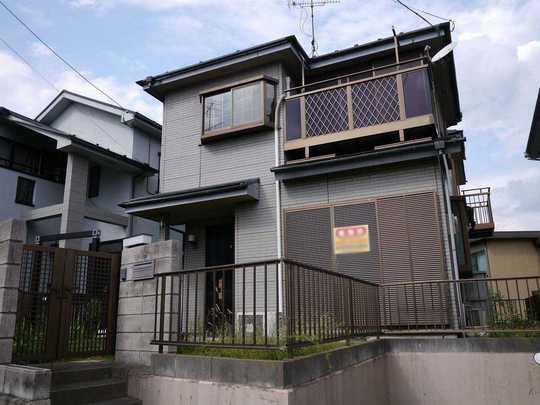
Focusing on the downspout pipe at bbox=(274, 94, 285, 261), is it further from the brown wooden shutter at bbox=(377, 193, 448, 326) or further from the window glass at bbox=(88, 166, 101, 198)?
the window glass at bbox=(88, 166, 101, 198)

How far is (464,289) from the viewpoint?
8.05m

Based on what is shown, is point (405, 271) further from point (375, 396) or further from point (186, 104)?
point (186, 104)

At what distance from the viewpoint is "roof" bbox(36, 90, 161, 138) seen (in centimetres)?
1578

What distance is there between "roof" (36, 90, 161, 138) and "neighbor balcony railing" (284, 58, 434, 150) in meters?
7.63

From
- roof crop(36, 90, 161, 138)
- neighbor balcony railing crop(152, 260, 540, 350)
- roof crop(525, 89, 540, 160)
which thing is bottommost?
neighbor balcony railing crop(152, 260, 540, 350)

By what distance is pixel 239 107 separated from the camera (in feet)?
35.2

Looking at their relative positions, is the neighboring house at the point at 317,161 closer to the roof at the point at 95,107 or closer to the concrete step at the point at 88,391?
the roof at the point at 95,107

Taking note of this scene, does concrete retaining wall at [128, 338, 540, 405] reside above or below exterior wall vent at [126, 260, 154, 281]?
below

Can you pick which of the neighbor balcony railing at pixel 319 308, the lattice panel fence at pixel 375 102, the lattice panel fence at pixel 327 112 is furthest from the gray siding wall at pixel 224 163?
the lattice panel fence at pixel 375 102

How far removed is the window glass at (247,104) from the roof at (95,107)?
6.25 m

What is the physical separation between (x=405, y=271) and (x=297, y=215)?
250 centimetres

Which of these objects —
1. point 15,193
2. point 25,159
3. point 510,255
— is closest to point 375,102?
point 15,193

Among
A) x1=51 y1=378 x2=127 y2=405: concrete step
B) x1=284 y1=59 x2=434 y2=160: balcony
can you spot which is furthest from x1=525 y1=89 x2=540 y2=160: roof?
x1=51 y1=378 x2=127 y2=405: concrete step

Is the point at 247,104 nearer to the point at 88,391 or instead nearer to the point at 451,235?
the point at 451,235
